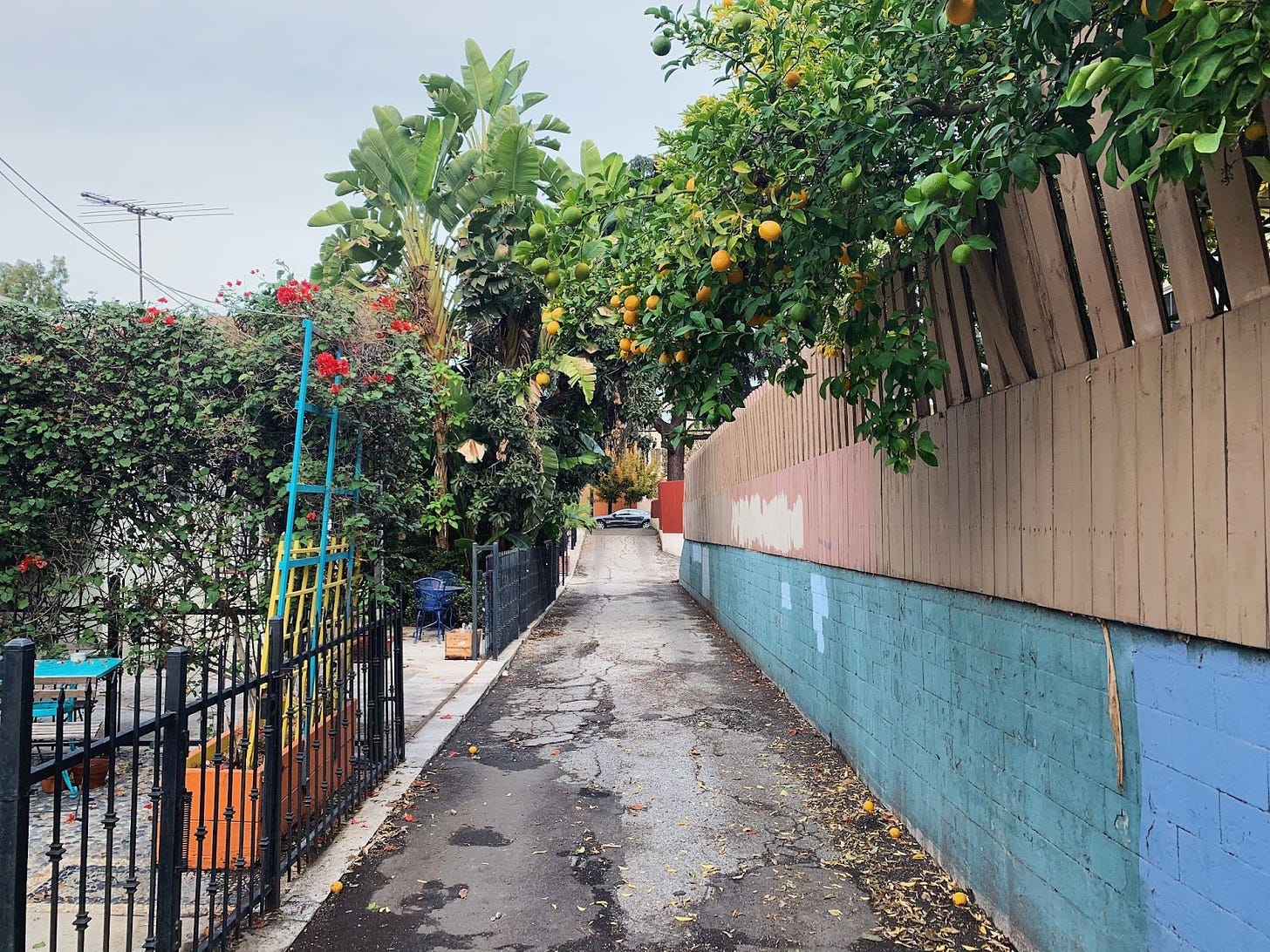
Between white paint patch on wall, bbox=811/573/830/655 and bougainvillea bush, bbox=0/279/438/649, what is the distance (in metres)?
3.82

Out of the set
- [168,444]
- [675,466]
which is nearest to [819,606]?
[168,444]

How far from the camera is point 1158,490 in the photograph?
301 cm

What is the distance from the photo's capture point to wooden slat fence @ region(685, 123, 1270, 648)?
2609 mm

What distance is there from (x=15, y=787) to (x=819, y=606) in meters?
6.62

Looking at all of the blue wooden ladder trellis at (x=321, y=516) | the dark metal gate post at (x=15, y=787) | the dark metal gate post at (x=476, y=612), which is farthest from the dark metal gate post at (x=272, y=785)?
the dark metal gate post at (x=476, y=612)

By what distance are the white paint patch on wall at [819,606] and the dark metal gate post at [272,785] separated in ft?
15.6

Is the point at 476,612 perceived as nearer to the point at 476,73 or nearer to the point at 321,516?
the point at 321,516

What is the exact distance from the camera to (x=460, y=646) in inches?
500

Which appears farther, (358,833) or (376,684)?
(376,684)

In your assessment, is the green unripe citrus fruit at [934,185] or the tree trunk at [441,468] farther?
the tree trunk at [441,468]

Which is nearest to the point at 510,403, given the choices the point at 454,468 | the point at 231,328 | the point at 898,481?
the point at 454,468

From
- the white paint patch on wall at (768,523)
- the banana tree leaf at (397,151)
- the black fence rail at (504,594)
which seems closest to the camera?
the white paint patch on wall at (768,523)

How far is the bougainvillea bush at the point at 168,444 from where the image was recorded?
260 inches

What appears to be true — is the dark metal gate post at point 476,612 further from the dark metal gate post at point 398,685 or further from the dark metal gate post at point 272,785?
the dark metal gate post at point 272,785
